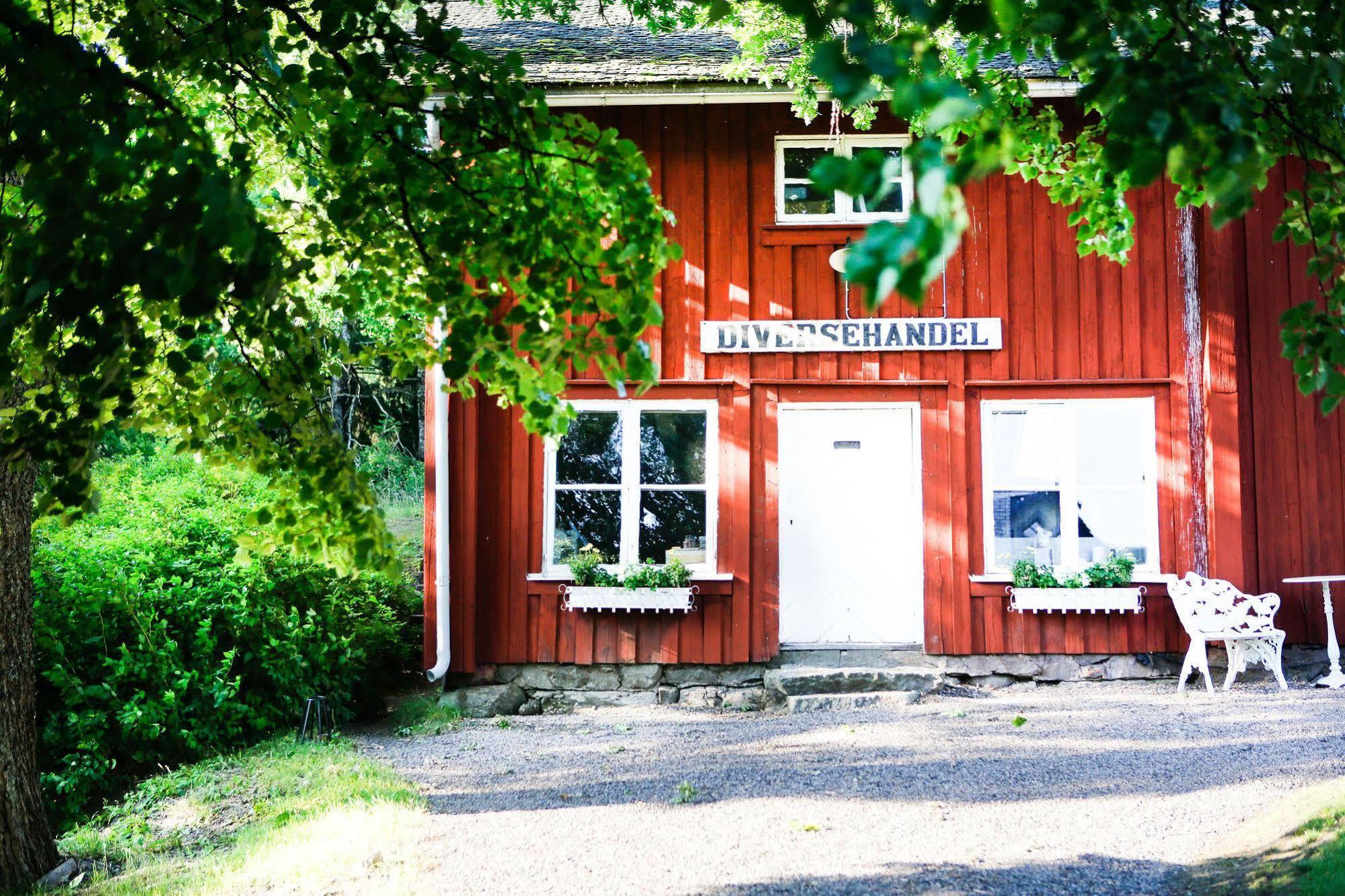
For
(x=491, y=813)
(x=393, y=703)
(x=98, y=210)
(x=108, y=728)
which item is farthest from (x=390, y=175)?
(x=393, y=703)

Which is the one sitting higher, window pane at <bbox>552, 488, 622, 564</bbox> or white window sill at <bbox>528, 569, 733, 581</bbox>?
window pane at <bbox>552, 488, 622, 564</bbox>

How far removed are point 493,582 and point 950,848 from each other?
5207 millimetres

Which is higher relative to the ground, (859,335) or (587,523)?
(859,335)

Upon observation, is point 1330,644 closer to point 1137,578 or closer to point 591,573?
point 1137,578

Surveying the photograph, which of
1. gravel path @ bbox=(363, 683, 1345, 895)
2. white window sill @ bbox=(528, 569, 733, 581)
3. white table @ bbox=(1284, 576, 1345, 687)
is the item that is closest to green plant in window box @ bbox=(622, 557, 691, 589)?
white window sill @ bbox=(528, 569, 733, 581)

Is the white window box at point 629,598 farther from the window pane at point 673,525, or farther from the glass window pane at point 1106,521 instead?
the glass window pane at point 1106,521

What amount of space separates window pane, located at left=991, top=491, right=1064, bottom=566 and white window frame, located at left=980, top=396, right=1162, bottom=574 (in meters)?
0.05

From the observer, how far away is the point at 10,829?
5.10 meters

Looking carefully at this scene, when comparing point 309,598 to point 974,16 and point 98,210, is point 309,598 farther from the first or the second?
point 974,16

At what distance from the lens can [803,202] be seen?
30.7 ft

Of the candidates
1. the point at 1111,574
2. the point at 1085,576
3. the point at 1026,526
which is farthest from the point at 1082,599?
the point at 1026,526

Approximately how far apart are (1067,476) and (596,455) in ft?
13.5

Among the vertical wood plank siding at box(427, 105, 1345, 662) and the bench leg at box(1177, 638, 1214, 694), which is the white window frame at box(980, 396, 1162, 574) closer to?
the vertical wood plank siding at box(427, 105, 1345, 662)

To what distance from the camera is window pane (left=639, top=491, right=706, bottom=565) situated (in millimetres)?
9156
